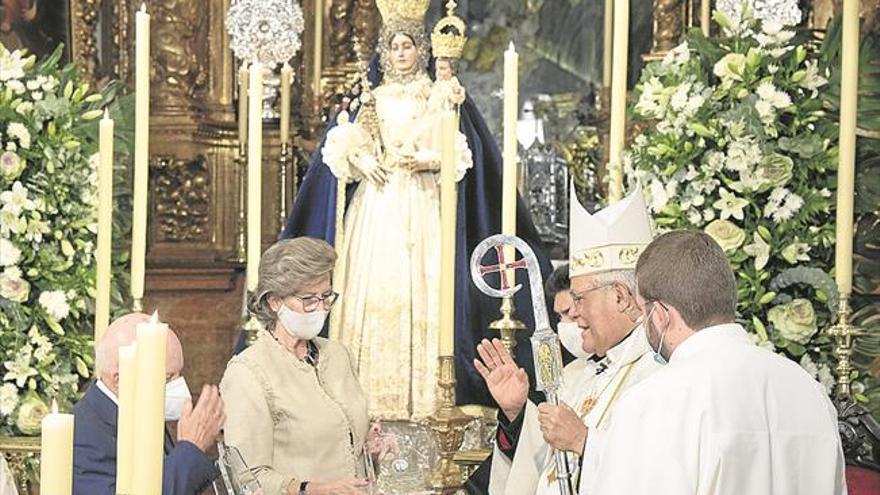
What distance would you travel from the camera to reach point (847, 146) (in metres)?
4.09

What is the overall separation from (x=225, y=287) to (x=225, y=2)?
1.48 m

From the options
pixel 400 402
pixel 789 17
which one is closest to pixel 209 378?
pixel 400 402

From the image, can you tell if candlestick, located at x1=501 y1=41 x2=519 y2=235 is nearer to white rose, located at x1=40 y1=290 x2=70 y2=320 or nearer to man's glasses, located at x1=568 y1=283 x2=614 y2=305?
man's glasses, located at x1=568 y1=283 x2=614 y2=305

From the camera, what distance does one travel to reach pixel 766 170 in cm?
445

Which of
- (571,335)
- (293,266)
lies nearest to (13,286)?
(293,266)

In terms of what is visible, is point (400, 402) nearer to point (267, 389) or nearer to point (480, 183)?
point (480, 183)

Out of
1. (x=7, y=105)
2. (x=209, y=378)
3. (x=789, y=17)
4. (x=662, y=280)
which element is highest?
(x=789, y=17)

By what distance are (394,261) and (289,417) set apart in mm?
3163

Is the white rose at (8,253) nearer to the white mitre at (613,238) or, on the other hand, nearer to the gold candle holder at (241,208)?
the white mitre at (613,238)

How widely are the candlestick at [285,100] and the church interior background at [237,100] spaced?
9cm

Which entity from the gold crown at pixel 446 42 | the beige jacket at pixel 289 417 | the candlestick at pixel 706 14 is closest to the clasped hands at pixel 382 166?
the gold crown at pixel 446 42

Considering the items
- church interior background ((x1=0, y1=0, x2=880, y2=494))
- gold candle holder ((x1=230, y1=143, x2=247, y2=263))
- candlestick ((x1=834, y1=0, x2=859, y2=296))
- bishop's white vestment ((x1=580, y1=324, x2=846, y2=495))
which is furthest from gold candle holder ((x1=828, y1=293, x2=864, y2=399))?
gold candle holder ((x1=230, y1=143, x2=247, y2=263))

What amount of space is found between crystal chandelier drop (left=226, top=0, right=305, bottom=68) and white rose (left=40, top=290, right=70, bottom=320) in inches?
138

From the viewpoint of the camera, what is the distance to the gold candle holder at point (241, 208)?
8516 millimetres
